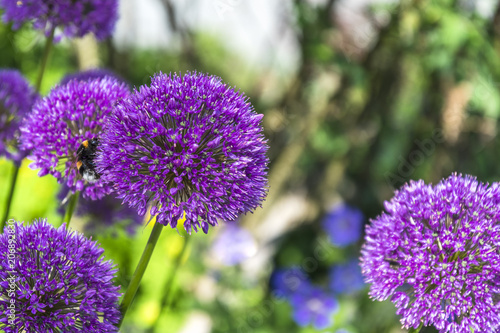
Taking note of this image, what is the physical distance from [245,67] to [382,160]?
11.9 feet

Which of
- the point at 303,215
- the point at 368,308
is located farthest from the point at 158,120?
the point at 303,215

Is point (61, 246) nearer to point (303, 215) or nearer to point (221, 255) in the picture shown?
point (221, 255)

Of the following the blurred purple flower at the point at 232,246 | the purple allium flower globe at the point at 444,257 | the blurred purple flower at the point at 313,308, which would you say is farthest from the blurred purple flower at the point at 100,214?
the blurred purple flower at the point at 232,246

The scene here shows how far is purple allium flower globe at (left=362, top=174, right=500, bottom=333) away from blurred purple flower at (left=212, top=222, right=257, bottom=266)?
2.84 m

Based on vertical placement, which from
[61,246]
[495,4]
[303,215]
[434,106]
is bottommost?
[61,246]

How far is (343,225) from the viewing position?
4.59 metres

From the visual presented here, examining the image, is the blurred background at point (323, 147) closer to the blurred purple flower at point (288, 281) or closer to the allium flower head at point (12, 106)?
the blurred purple flower at point (288, 281)

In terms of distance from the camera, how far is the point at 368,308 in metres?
4.04

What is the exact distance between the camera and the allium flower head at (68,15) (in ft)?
5.70

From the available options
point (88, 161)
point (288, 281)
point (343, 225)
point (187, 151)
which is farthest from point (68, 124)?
point (343, 225)

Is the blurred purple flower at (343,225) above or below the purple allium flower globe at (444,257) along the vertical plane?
above

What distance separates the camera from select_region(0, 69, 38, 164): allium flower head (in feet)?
5.72

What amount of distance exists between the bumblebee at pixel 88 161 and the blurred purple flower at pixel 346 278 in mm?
3094

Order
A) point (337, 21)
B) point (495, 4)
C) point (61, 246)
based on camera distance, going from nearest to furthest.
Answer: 1. point (61, 246)
2. point (495, 4)
3. point (337, 21)
